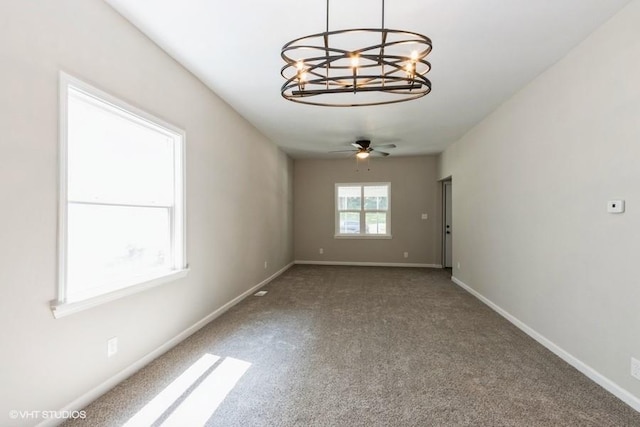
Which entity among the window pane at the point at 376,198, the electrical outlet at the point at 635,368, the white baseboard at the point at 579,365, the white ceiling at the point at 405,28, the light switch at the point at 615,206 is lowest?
the white baseboard at the point at 579,365

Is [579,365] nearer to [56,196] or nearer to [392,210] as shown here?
[56,196]

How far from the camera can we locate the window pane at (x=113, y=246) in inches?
81.0

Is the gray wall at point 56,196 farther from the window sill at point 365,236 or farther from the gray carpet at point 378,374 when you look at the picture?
the window sill at point 365,236

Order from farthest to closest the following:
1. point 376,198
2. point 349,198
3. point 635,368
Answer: point 349,198 < point 376,198 < point 635,368

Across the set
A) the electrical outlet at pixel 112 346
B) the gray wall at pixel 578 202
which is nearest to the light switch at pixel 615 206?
the gray wall at pixel 578 202

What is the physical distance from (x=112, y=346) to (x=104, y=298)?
39cm

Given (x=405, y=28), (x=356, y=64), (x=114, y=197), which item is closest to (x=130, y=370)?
(x=114, y=197)

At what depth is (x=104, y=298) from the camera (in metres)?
2.14

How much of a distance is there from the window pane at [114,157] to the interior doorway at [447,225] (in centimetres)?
603

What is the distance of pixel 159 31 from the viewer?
251 cm

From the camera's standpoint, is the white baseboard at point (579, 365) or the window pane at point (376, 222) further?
the window pane at point (376, 222)

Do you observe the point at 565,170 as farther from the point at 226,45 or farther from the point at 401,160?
the point at 401,160

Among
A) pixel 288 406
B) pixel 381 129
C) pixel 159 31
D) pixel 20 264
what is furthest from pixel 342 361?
pixel 381 129

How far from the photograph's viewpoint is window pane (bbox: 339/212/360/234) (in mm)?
7898
